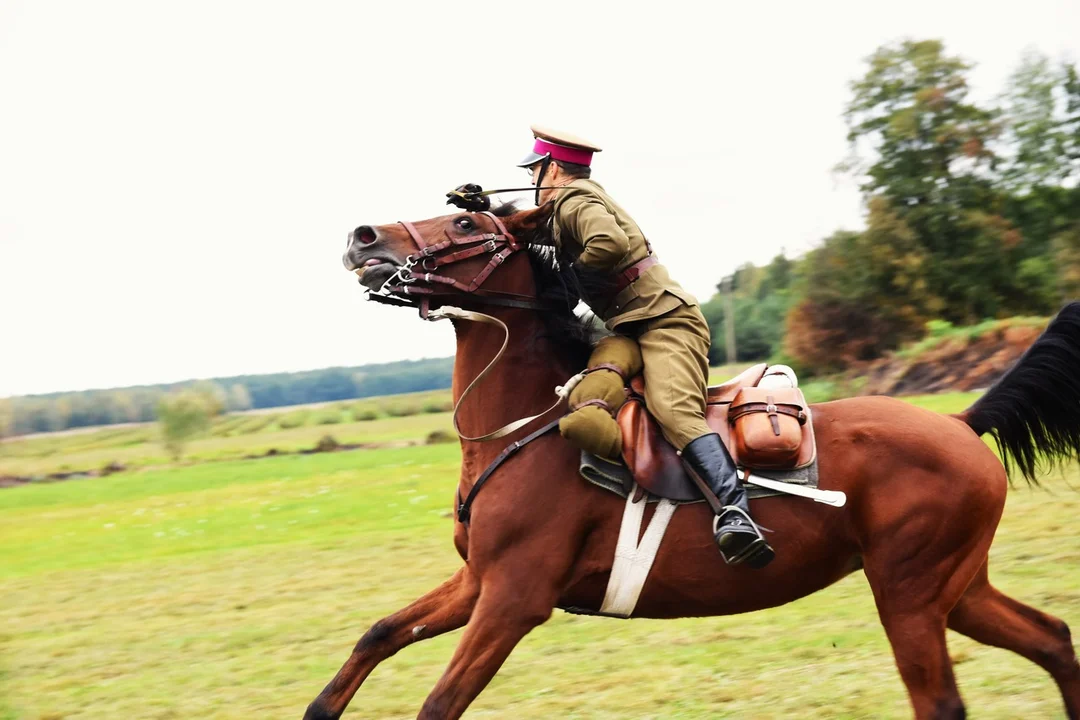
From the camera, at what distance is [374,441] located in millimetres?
37750

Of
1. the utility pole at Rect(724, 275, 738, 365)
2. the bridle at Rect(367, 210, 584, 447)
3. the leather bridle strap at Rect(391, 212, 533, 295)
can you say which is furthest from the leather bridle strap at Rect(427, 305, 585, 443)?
the utility pole at Rect(724, 275, 738, 365)


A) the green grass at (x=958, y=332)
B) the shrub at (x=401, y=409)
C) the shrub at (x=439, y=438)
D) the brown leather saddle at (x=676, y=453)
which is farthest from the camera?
the shrub at (x=401, y=409)

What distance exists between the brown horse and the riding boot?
6.0 inches

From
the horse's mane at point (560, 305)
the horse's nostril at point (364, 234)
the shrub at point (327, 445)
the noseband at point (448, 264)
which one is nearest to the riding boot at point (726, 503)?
the horse's mane at point (560, 305)

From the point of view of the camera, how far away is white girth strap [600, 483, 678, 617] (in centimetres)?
474

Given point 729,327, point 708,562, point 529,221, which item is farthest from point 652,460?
point 729,327

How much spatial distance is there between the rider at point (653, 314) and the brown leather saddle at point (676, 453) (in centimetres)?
7

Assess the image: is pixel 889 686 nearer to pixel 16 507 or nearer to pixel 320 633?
pixel 320 633

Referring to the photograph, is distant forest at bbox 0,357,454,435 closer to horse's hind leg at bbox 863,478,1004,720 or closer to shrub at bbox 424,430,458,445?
shrub at bbox 424,430,458,445

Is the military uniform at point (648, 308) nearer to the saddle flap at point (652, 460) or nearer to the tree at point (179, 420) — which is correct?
the saddle flap at point (652, 460)

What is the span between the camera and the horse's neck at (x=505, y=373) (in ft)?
16.6

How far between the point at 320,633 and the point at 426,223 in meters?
5.36

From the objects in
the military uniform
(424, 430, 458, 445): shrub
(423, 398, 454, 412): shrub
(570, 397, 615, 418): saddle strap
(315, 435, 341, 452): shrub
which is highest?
the military uniform

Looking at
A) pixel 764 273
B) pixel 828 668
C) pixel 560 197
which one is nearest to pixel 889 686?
pixel 828 668
